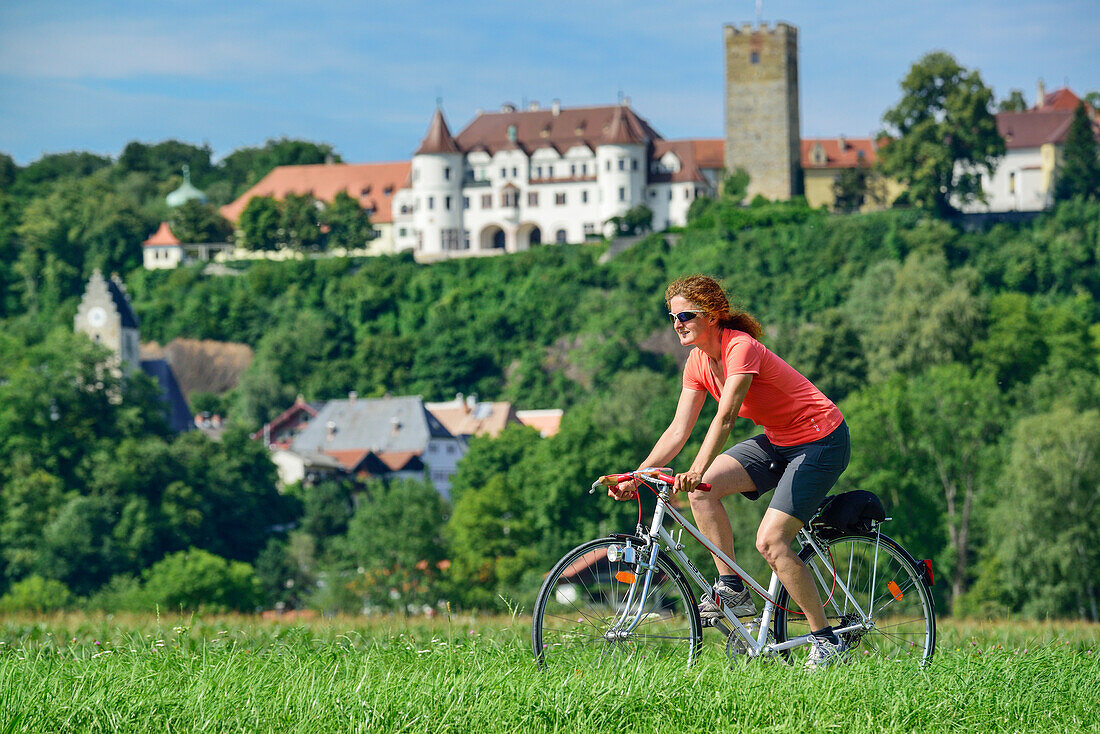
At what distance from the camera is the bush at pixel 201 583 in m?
52.2

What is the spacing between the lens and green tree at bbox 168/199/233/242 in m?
103

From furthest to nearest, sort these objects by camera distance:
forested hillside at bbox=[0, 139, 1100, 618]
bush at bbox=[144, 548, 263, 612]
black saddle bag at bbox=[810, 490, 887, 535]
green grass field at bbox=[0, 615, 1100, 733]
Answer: bush at bbox=[144, 548, 263, 612] < forested hillside at bbox=[0, 139, 1100, 618] < black saddle bag at bbox=[810, 490, 887, 535] < green grass field at bbox=[0, 615, 1100, 733]

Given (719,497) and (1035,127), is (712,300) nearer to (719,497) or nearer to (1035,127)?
(719,497)

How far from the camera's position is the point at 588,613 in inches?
242

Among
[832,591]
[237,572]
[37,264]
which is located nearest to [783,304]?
[237,572]

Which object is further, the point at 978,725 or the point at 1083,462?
the point at 1083,462

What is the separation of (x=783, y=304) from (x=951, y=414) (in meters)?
26.5

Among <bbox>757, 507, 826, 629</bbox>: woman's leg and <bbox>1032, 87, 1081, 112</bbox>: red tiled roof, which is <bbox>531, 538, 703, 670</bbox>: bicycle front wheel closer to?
<bbox>757, 507, 826, 629</bbox>: woman's leg

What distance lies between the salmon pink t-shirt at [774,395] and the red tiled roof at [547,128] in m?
93.6

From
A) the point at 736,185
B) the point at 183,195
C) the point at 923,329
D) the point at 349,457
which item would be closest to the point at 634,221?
the point at 736,185

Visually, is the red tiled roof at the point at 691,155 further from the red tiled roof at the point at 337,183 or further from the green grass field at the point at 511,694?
the green grass field at the point at 511,694

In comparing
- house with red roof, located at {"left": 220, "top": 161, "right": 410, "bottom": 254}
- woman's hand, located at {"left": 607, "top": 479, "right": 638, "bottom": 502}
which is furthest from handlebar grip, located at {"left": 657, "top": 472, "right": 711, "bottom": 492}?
house with red roof, located at {"left": 220, "top": 161, "right": 410, "bottom": 254}

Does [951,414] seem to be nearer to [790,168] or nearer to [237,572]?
[237,572]

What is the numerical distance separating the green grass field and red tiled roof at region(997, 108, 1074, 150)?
84859mm
